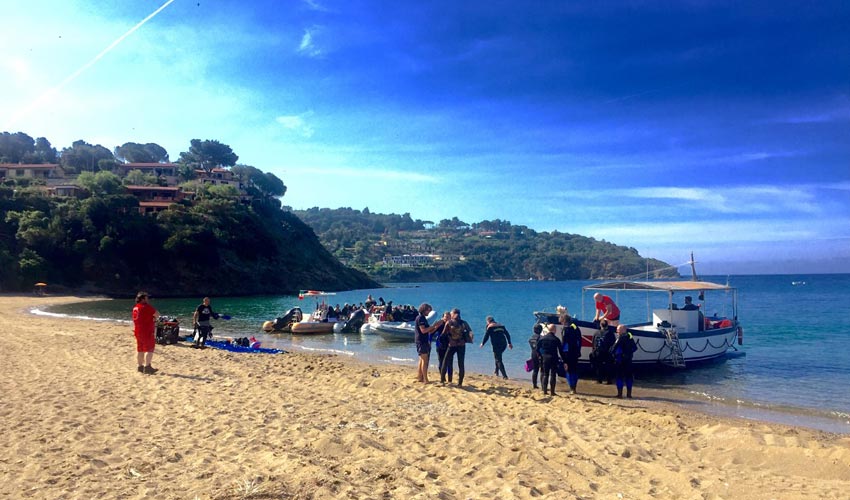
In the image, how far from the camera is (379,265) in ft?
530

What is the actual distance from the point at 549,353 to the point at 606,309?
15.9 feet

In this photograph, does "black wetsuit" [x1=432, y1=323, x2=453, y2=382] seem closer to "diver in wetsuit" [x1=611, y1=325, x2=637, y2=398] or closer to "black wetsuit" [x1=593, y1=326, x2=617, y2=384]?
"black wetsuit" [x1=593, y1=326, x2=617, y2=384]

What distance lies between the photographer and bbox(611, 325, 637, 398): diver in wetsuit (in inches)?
495

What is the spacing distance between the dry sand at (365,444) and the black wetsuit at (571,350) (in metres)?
1.07

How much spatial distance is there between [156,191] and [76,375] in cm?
8889

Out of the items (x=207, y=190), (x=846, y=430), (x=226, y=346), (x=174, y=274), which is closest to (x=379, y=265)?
(x=207, y=190)

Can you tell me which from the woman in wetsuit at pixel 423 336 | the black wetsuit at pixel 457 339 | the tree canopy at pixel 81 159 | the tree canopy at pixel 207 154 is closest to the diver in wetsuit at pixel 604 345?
the black wetsuit at pixel 457 339

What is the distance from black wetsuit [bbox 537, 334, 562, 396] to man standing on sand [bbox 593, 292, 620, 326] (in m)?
3.93

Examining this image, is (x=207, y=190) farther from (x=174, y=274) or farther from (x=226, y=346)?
(x=226, y=346)

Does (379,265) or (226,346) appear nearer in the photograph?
(226,346)

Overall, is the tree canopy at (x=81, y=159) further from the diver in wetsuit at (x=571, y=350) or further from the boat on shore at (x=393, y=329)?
the diver in wetsuit at (x=571, y=350)

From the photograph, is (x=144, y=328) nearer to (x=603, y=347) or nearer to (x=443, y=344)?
(x=443, y=344)

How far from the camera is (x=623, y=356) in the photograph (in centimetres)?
1272

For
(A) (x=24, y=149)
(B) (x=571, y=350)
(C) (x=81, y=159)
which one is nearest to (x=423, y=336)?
(B) (x=571, y=350)
